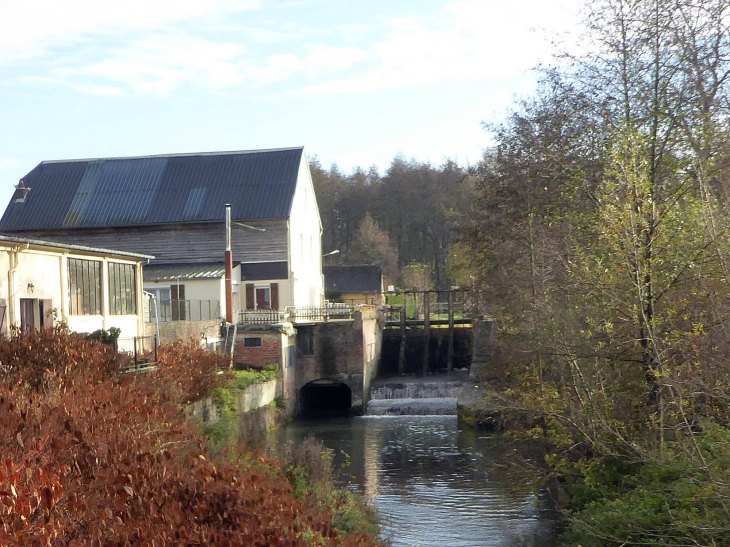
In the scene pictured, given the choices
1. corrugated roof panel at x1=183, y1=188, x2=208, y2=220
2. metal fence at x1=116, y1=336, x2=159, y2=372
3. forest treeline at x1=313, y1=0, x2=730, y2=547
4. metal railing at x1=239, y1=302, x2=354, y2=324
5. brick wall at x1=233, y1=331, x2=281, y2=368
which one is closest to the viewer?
forest treeline at x1=313, y1=0, x2=730, y2=547

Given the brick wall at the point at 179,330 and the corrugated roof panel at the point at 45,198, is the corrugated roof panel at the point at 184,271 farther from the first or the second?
the corrugated roof panel at the point at 45,198

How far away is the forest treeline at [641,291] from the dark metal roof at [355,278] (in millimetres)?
35605

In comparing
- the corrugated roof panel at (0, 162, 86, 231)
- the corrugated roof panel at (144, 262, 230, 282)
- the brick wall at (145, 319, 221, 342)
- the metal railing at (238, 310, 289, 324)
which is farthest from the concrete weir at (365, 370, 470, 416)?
the corrugated roof panel at (0, 162, 86, 231)

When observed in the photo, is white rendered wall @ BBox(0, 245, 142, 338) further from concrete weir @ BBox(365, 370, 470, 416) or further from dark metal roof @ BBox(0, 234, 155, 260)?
concrete weir @ BBox(365, 370, 470, 416)

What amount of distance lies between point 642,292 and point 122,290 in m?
15.7

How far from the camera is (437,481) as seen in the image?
19359 mm

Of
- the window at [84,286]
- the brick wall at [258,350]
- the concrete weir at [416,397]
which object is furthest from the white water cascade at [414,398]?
the window at [84,286]

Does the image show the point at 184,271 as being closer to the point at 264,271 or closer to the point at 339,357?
the point at 264,271

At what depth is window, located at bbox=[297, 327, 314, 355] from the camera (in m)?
31.7

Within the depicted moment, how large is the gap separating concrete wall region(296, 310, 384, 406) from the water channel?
2.44 metres

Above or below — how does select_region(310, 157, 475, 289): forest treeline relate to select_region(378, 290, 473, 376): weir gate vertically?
above

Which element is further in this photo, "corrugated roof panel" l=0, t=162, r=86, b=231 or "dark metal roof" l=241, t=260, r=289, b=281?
"corrugated roof panel" l=0, t=162, r=86, b=231

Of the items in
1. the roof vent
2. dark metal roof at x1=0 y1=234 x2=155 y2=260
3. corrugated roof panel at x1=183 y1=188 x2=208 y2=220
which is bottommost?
dark metal roof at x1=0 y1=234 x2=155 y2=260

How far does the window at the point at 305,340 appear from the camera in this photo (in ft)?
104
